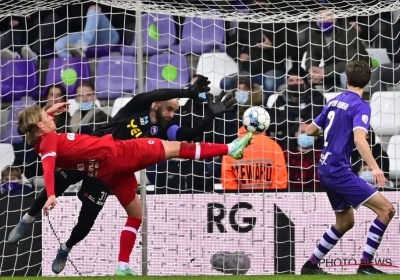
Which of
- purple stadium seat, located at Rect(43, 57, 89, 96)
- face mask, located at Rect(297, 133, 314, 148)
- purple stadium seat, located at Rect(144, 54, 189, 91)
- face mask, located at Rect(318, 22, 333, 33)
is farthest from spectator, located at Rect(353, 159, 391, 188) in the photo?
purple stadium seat, located at Rect(43, 57, 89, 96)

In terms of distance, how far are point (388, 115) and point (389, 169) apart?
96 centimetres

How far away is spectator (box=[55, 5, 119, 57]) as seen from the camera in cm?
1147

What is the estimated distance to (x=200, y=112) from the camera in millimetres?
10430

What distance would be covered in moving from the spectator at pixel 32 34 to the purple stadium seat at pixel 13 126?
2.25ft

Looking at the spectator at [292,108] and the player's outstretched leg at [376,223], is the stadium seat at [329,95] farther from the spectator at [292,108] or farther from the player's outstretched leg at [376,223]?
the player's outstretched leg at [376,223]

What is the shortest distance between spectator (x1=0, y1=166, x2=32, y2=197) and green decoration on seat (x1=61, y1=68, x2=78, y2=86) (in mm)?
1429

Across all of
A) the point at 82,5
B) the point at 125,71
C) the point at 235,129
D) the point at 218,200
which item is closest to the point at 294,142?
the point at 235,129

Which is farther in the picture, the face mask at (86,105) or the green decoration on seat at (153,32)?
the green decoration on seat at (153,32)

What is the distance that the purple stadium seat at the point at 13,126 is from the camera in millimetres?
11092

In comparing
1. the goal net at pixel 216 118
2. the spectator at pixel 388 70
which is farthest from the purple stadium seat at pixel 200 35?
the spectator at pixel 388 70

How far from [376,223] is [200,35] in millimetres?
4973

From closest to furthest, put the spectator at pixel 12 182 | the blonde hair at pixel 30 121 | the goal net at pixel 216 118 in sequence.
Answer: the blonde hair at pixel 30 121, the goal net at pixel 216 118, the spectator at pixel 12 182

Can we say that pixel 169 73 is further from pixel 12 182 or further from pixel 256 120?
pixel 256 120

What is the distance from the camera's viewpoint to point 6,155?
11195 mm
